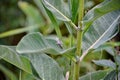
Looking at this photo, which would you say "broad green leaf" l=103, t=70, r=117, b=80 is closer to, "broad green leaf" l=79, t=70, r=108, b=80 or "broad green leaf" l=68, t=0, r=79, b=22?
"broad green leaf" l=79, t=70, r=108, b=80

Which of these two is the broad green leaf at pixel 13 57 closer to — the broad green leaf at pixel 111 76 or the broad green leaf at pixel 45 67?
the broad green leaf at pixel 45 67

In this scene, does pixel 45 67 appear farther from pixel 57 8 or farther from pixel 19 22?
pixel 19 22

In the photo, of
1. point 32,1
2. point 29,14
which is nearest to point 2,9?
point 32,1

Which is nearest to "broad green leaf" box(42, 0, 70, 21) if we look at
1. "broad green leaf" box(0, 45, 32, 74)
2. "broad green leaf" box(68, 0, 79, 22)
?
"broad green leaf" box(68, 0, 79, 22)

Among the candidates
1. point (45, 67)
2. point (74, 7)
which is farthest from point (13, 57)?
point (74, 7)

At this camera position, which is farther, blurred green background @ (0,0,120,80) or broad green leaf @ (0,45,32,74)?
blurred green background @ (0,0,120,80)

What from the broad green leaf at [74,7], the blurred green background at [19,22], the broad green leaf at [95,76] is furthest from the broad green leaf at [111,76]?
the blurred green background at [19,22]
